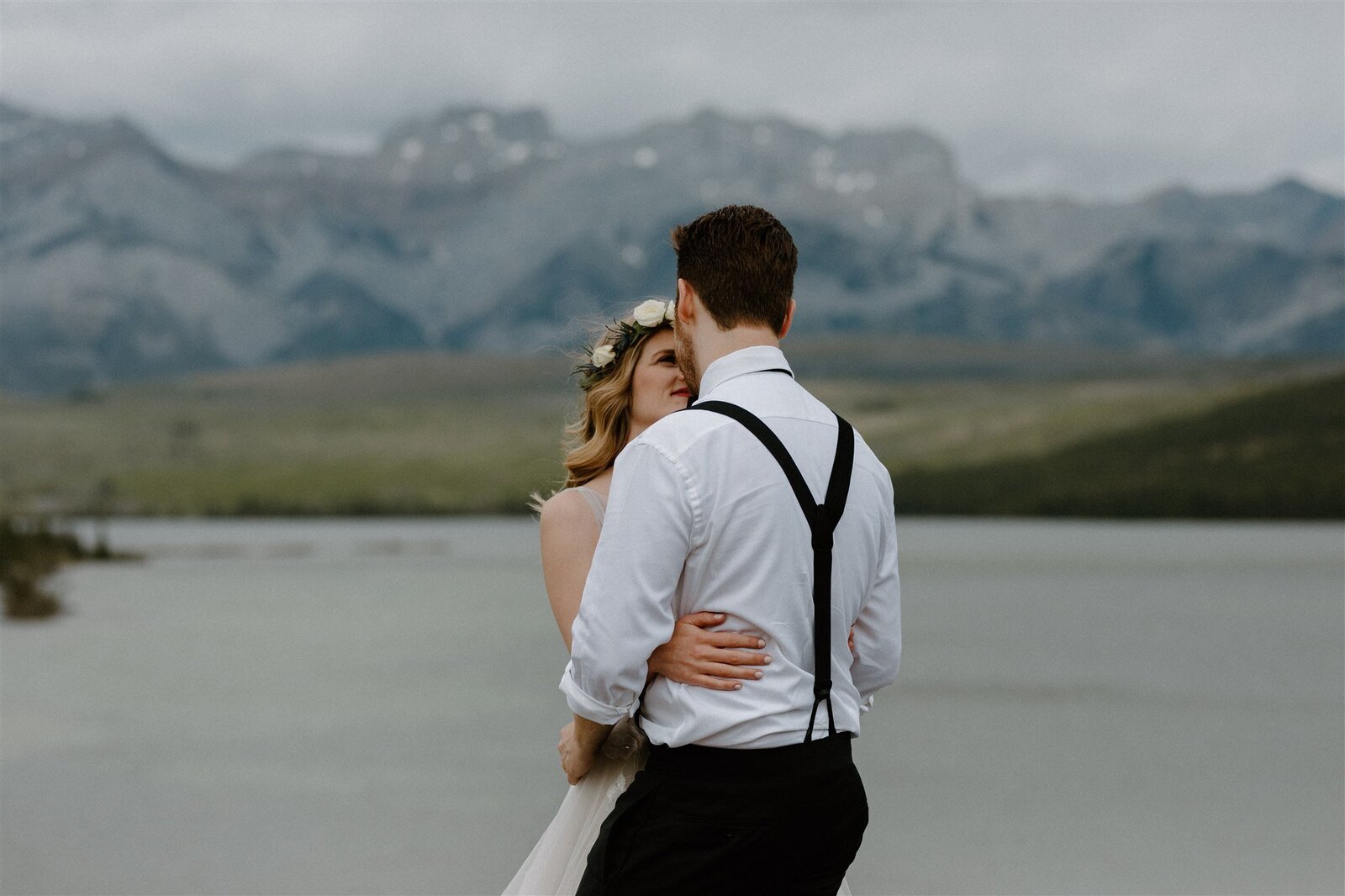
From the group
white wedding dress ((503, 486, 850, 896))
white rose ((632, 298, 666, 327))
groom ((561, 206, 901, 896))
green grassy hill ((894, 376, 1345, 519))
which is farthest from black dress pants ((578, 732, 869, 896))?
green grassy hill ((894, 376, 1345, 519))

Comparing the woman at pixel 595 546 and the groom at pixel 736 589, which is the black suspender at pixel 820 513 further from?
the woman at pixel 595 546

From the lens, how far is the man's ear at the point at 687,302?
11.1 feet

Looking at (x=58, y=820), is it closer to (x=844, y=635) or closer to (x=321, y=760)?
(x=321, y=760)

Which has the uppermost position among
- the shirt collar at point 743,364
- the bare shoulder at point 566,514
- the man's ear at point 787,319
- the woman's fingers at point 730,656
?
the man's ear at point 787,319

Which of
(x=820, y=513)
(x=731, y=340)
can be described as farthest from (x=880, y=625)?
(x=731, y=340)

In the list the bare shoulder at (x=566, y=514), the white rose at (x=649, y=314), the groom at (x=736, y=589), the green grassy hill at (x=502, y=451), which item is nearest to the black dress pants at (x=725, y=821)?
the groom at (x=736, y=589)

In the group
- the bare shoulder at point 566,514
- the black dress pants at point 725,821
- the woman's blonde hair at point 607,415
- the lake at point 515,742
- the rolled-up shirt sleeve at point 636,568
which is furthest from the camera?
the lake at point 515,742

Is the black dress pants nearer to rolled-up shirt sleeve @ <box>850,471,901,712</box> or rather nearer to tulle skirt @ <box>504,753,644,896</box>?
rolled-up shirt sleeve @ <box>850,471,901,712</box>

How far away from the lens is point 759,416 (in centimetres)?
318

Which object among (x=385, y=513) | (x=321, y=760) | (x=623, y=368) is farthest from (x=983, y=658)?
(x=385, y=513)

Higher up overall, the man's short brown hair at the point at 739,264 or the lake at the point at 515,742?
the man's short brown hair at the point at 739,264

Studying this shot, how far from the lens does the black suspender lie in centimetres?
316

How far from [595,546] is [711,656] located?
69cm

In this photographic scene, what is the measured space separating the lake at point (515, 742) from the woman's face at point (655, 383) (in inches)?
276
